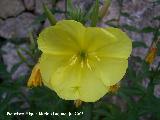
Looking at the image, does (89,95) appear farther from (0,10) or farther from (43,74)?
(0,10)

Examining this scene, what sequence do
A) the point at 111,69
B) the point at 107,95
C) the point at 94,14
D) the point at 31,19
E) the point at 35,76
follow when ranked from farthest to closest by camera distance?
the point at 31,19
the point at 107,95
the point at 35,76
the point at 111,69
the point at 94,14

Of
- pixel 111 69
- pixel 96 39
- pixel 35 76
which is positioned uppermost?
pixel 96 39

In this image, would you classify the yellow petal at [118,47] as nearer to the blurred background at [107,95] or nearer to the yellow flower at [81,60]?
the yellow flower at [81,60]

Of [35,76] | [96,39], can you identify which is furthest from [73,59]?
[35,76]

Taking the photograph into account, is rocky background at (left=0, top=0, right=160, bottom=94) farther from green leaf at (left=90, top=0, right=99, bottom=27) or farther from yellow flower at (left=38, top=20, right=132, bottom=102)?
green leaf at (left=90, top=0, right=99, bottom=27)

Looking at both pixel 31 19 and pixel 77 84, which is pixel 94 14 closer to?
pixel 77 84

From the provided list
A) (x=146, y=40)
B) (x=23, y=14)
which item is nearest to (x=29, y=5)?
(x=23, y=14)
